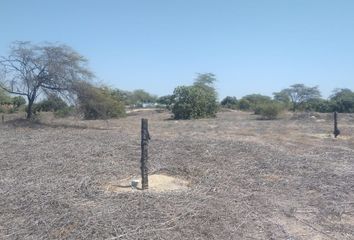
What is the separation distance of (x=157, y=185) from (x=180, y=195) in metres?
1.04

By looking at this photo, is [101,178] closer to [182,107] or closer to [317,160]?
[317,160]

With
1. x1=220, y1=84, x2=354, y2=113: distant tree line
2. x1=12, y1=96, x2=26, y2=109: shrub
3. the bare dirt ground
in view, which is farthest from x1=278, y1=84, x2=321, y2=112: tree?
the bare dirt ground

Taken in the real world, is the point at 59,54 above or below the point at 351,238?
above

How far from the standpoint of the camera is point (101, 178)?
8.06m

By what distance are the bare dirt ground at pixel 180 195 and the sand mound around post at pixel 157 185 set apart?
5.6 inches

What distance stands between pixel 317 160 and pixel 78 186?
249 inches

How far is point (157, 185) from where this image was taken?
7.75 m

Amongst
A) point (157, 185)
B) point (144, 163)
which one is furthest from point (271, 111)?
point (144, 163)

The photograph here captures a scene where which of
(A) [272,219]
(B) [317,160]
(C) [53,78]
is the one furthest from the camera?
(C) [53,78]

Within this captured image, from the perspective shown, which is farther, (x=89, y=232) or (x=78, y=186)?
(x=78, y=186)

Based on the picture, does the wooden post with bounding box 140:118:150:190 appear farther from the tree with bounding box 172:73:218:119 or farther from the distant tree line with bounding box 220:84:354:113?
the distant tree line with bounding box 220:84:354:113

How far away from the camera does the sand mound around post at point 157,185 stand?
736 centimetres

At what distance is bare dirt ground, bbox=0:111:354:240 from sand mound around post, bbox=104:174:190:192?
0.14 metres

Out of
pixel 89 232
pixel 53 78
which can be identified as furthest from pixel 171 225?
pixel 53 78
